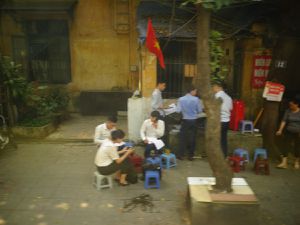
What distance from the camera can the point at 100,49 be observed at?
13.5 meters

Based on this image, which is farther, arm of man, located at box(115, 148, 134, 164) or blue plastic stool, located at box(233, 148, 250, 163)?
blue plastic stool, located at box(233, 148, 250, 163)

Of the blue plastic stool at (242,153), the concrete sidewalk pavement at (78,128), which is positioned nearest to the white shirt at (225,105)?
the blue plastic stool at (242,153)

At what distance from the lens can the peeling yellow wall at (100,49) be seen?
1313 centimetres

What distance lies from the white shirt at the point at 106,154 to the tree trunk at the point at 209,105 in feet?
7.59

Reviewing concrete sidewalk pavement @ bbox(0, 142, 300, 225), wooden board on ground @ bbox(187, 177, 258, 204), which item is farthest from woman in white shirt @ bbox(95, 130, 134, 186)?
wooden board on ground @ bbox(187, 177, 258, 204)

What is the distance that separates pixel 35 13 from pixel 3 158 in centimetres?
608

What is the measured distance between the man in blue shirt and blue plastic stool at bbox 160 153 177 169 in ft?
1.79

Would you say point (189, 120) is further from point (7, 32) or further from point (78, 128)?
point (7, 32)

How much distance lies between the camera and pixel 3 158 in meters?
9.58

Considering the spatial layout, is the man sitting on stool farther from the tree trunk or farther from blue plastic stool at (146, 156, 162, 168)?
the tree trunk

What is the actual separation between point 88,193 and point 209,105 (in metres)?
3.51

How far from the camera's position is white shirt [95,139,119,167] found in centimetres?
745

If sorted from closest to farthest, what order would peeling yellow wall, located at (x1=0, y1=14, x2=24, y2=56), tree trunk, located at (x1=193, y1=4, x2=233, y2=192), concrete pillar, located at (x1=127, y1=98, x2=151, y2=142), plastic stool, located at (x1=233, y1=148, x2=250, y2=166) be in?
tree trunk, located at (x1=193, y1=4, x2=233, y2=192), plastic stool, located at (x1=233, y1=148, x2=250, y2=166), concrete pillar, located at (x1=127, y1=98, x2=151, y2=142), peeling yellow wall, located at (x1=0, y1=14, x2=24, y2=56)

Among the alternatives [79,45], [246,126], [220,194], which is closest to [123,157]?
[220,194]
